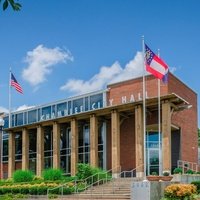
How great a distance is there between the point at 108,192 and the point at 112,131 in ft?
25.3

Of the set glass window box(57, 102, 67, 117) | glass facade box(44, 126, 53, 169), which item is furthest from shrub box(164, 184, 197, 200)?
glass facade box(44, 126, 53, 169)

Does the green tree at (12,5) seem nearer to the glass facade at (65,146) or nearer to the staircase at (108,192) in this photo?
the staircase at (108,192)

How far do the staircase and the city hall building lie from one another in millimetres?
3621

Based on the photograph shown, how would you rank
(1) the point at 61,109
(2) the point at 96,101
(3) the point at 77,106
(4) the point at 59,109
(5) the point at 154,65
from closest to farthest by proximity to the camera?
(5) the point at 154,65
(2) the point at 96,101
(3) the point at 77,106
(1) the point at 61,109
(4) the point at 59,109

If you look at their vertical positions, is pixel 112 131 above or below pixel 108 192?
above

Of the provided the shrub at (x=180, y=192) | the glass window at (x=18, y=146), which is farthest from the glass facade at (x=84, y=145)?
the shrub at (x=180, y=192)

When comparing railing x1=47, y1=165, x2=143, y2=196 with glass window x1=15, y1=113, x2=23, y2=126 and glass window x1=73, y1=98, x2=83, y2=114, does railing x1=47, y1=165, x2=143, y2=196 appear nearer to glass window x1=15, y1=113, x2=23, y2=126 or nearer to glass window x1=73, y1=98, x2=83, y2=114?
glass window x1=73, y1=98, x2=83, y2=114

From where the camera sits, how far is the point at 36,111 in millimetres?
43219

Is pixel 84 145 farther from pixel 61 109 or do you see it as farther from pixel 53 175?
pixel 53 175

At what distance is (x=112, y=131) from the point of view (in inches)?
1305

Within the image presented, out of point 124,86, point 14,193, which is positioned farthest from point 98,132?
point 14,193

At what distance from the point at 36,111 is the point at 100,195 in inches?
752

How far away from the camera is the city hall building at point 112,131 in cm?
3173

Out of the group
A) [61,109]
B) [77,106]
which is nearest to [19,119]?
[61,109]
